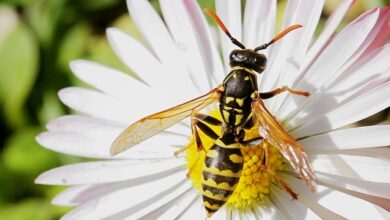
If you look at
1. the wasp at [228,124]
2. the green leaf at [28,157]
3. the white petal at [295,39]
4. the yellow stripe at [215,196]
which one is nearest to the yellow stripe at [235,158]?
the wasp at [228,124]

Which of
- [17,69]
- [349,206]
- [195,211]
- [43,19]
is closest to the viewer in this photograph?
[349,206]

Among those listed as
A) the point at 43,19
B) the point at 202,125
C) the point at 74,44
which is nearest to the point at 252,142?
the point at 202,125

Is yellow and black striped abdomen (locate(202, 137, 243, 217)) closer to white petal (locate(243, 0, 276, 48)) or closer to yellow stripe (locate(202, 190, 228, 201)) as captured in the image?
yellow stripe (locate(202, 190, 228, 201))

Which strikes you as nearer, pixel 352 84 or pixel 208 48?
pixel 352 84

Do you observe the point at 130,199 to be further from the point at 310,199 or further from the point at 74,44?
the point at 74,44

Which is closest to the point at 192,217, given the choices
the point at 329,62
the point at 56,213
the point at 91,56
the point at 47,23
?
the point at 329,62

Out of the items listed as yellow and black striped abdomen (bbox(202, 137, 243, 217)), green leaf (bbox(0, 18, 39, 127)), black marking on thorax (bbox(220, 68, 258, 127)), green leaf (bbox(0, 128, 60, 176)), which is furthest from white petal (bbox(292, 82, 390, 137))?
green leaf (bbox(0, 18, 39, 127))

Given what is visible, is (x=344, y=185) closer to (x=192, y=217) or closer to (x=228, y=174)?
(x=228, y=174)
